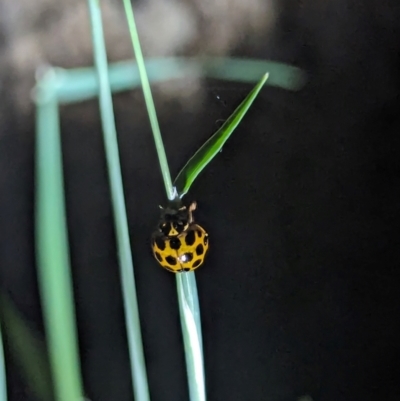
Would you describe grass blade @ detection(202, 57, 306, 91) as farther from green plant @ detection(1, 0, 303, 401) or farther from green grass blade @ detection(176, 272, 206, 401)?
green grass blade @ detection(176, 272, 206, 401)

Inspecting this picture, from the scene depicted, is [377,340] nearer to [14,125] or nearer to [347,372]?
[347,372]

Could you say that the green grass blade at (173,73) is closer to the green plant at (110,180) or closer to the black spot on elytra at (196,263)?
the green plant at (110,180)

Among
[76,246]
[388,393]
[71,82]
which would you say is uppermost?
[71,82]

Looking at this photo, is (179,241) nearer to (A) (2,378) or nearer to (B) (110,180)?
(B) (110,180)

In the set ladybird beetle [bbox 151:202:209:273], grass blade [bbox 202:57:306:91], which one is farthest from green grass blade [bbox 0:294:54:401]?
grass blade [bbox 202:57:306:91]

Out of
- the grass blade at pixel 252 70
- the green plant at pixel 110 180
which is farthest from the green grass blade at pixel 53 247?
the grass blade at pixel 252 70

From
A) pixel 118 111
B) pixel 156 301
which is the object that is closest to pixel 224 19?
pixel 118 111

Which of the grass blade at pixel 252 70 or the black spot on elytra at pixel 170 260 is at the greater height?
the grass blade at pixel 252 70

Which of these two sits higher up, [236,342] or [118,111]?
[118,111]
